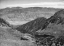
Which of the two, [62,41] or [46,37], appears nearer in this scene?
[62,41]

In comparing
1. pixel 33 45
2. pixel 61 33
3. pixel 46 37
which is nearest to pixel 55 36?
pixel 61 33

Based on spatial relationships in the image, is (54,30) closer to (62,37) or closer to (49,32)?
(49,32)

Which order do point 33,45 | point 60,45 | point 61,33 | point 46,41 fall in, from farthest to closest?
point 33,45, point 46,41, point 61,33, point 60,45

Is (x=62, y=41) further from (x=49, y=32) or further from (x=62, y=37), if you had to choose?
(x=49, y=32)

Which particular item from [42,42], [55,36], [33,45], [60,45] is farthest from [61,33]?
[33,45]

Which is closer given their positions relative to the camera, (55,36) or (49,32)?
(55,36)

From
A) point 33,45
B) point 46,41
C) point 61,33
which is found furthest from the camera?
point 33,45

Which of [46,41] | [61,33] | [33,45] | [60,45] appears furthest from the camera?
[33,45]

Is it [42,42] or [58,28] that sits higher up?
[58,28]

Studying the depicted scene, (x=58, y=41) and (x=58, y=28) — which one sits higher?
(x=58, y=28)
